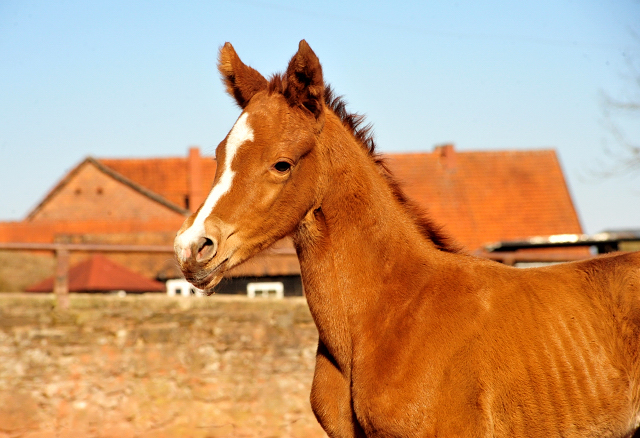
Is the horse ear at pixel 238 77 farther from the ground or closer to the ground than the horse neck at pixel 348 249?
farther from the ground

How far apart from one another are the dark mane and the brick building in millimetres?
21239

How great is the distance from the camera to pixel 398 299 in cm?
330

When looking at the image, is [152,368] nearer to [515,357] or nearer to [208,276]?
[208,276]

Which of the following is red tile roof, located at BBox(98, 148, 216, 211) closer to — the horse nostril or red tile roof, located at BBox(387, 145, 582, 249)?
red tile roof, located at BBox(387, 145, 582, 249)

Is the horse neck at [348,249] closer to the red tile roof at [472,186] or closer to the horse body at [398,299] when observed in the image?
the horse body at [398,299]

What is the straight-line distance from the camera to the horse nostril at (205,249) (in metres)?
2.96

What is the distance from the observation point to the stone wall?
7504 millimetres

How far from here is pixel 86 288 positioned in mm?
17312

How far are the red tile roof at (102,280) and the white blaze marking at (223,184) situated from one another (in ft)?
49.8

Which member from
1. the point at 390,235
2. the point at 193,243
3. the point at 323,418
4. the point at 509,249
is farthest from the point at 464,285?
the point at 509,249

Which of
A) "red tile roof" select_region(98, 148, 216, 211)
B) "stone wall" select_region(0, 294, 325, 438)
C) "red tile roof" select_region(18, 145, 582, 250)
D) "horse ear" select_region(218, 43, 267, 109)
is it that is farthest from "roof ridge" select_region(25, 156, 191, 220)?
"horse ear" select_region(218, 43, 267, 109)

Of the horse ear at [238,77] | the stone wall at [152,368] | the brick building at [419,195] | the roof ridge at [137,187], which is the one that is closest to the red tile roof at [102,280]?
the brick building at [419,195]

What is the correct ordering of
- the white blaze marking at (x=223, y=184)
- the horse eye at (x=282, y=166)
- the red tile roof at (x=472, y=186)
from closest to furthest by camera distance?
the white blaze marking at (x=223, y=184), the horse eye at (x=282, y=166), the red tile roof at (x=472, y=186)

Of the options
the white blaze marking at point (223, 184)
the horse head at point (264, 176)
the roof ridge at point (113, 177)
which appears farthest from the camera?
the roof ridge at point (113, 177)
